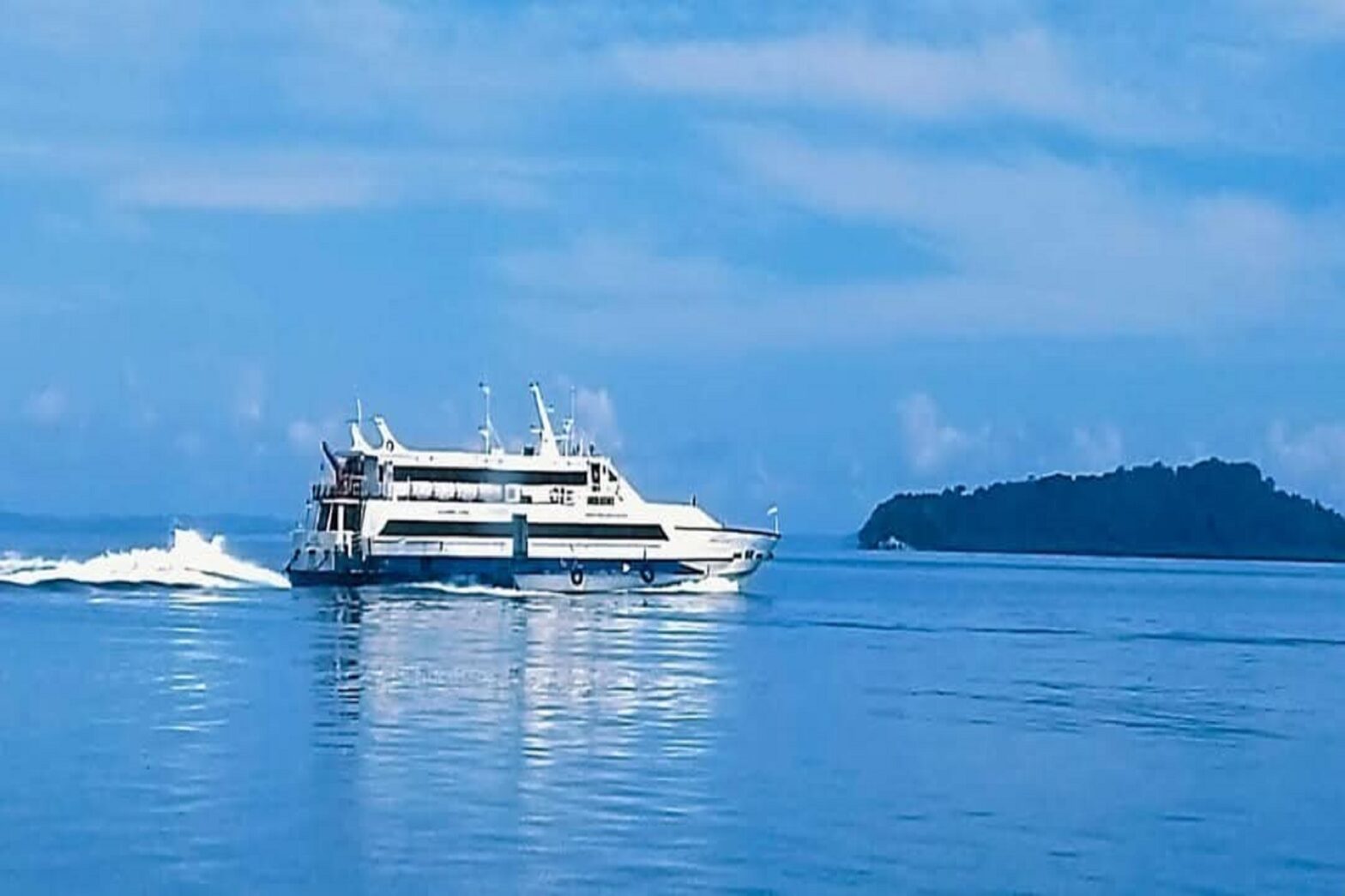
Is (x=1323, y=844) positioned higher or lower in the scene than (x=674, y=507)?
lower

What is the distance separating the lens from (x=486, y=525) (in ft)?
267

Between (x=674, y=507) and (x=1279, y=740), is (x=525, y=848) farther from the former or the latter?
(x=674, y=507)

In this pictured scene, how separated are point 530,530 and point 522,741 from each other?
47.8m

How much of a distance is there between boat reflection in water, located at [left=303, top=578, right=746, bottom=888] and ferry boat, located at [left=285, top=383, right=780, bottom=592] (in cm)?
1372

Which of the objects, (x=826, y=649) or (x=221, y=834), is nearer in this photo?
(x=221, y=834)

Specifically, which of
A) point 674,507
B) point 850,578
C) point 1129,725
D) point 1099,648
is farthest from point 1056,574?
point 1129,725

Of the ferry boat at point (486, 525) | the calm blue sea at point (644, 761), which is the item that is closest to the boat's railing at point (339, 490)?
the ferry boat at point (486, 525)

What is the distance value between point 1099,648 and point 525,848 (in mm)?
45063

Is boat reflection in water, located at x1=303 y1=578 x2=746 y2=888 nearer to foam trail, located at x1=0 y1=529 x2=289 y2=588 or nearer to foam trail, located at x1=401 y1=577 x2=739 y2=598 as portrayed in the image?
foam trail, located at x1=401 y1=577 x2=739 y2=598

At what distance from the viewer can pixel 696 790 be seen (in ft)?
94.7


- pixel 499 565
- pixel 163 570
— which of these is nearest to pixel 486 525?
pixel 499 565

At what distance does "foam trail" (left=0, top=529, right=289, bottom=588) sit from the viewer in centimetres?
9906

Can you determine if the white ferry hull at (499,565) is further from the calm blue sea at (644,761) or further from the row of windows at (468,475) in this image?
the calm blue sea at (644,761)

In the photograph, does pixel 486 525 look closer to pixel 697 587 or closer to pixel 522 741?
pixel 697 587
